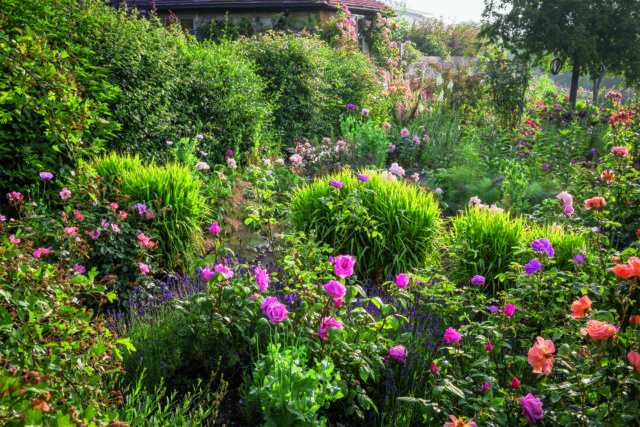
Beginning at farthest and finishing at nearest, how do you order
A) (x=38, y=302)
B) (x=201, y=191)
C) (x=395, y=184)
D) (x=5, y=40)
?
1. (x=201, y=191)
2. (x=395, y=184)
3. (x=5, y=40)
4. (x=38, y=302)

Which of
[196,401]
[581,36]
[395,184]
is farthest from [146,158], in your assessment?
[581,36]

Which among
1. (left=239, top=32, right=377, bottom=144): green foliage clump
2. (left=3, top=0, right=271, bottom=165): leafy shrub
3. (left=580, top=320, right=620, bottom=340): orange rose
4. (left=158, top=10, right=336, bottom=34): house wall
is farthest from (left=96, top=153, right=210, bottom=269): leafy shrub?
(left=158, top=10, right=336, bottom=34): house wall

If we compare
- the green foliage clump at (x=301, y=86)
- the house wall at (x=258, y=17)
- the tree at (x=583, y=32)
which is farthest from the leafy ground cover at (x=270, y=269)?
the house wall at (x=258, y=17)

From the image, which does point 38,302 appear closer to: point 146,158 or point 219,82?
point 146,158

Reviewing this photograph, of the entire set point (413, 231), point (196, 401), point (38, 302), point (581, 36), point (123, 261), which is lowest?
point (196, 401)

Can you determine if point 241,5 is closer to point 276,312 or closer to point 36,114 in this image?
point 36,114

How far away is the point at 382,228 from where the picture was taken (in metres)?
4.27

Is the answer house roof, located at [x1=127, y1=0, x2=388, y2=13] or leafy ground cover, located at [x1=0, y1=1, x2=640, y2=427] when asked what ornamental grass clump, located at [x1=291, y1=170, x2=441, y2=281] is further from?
house roof, located at [x1=127, y1=0, x2=388, y2=13]

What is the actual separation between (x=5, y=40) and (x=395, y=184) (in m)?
3.61

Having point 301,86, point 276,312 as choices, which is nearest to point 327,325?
point 276,312

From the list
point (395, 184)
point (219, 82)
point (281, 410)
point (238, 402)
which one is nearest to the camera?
point (281, 410)

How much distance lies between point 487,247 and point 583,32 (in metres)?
13.2

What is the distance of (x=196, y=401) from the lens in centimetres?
244

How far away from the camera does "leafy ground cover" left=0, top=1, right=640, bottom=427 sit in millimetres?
1837
